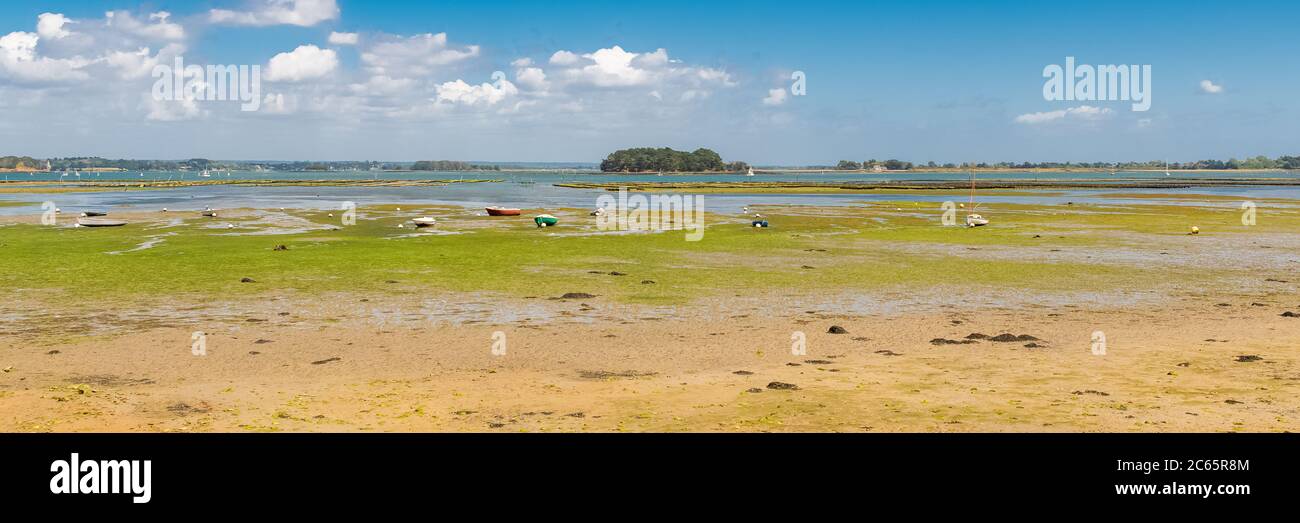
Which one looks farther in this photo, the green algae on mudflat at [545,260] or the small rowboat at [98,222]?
the small rowboat at [98,222]

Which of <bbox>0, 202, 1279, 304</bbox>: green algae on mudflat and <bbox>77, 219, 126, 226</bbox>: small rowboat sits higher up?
<bbox>77, 219, 126, 226</bbox>: small rowboat

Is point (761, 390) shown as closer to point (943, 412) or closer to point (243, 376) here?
point (943, 412)

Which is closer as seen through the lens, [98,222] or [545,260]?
[545,260]

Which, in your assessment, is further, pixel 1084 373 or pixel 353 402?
pixel 1084 373

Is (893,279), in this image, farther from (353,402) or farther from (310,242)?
(310,242)

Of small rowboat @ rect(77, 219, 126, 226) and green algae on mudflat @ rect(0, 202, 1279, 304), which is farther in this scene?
small rowboat @ rect(77, 219, 126, 226)

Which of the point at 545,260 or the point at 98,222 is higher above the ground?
the point at 98,222

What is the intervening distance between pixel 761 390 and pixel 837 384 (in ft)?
4.33

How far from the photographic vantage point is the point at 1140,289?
28047mm

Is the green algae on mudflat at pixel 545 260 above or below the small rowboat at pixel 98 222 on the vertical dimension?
below

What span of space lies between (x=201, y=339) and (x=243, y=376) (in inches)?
161
